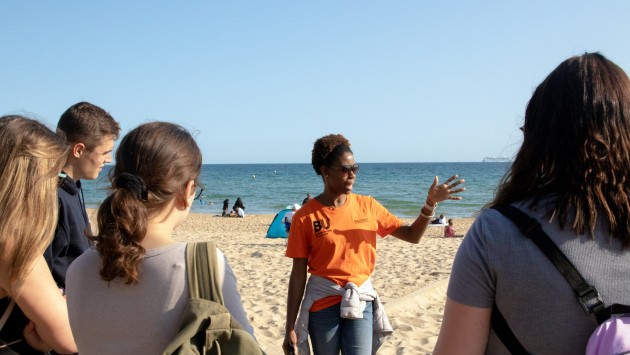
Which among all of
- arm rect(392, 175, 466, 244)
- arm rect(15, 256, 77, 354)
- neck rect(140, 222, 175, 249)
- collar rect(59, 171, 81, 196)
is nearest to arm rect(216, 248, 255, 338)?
neck rect(140, 222, 175, 249)

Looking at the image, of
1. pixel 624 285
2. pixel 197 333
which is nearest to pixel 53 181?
pixel 197 333

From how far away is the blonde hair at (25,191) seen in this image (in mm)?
2020

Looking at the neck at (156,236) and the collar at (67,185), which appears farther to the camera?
the collar at (67,185)

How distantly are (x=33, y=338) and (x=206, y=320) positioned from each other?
0.87 m

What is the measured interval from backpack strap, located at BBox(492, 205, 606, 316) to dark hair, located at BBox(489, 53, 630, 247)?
2.2 inches

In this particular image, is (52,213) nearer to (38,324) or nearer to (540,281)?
(38,324)

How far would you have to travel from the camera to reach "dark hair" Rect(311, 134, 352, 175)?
3844 millimetres

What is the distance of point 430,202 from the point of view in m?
3.65

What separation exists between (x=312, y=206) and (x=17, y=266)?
2.03 meters

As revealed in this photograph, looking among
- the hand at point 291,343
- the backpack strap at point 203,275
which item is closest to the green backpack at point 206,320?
the backpack strap at point 203,275

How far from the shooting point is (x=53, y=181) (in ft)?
7.17

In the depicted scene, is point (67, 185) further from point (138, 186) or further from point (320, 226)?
point (320, 226)

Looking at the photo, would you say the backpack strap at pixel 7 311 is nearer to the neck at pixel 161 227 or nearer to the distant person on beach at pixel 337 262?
the neck at pixel 161 227

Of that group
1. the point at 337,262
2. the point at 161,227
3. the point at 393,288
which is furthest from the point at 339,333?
the point at 393,288
